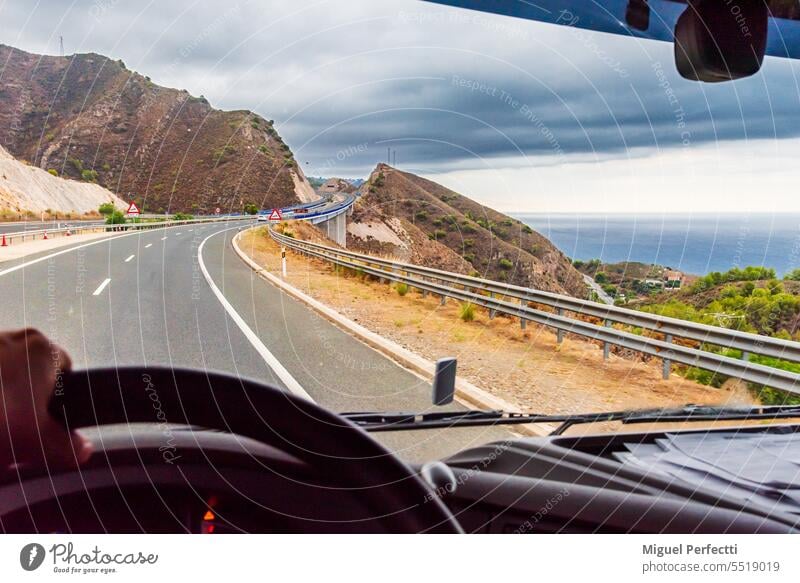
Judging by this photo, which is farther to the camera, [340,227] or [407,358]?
[340,227]

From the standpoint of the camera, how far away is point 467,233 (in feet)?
8.79

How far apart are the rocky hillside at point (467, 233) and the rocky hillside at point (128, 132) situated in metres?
0.56

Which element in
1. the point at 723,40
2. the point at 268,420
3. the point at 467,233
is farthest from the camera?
the point at 467,233

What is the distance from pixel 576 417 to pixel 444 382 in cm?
75

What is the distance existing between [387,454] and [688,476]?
95 cm

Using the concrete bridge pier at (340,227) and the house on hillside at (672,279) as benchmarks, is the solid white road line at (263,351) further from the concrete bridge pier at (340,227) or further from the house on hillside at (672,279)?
the house on hillside at (672,279)

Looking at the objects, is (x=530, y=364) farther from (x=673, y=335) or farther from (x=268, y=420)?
(x=268, y=420)

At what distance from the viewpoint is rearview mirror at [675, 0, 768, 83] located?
7.18 ft

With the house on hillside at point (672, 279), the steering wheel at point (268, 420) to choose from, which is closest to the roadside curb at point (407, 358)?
the steering wheel at point (268, 420)

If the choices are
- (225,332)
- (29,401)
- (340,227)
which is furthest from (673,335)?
(225,332)

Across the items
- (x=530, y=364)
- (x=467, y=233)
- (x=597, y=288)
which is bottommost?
(x=530, y=364)

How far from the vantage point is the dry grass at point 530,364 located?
3.19 meters

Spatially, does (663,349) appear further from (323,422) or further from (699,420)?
(323,422)

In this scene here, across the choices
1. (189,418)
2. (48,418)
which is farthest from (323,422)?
(48,418)
